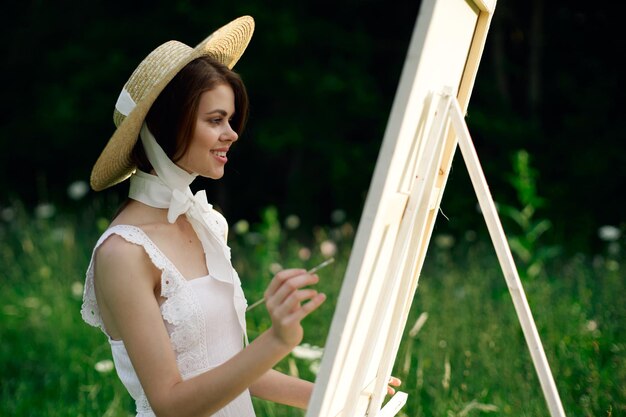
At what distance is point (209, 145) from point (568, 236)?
21.5 ft

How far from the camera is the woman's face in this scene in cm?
176

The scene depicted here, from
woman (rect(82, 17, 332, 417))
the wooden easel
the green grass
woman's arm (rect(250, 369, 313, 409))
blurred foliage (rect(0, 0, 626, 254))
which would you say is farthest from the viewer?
blurred foliage (rect(0, 0, 626, 254))

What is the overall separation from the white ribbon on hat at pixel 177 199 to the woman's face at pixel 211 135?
38 mm

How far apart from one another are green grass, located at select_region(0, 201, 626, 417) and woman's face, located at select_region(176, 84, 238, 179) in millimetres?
A: 1125

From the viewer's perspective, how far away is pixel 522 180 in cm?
393

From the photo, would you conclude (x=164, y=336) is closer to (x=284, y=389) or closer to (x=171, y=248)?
(x=171, y=248)

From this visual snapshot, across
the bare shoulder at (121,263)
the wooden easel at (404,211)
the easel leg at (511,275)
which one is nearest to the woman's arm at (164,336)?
the bare shoulder at (121,263)

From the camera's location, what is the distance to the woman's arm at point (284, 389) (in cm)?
193

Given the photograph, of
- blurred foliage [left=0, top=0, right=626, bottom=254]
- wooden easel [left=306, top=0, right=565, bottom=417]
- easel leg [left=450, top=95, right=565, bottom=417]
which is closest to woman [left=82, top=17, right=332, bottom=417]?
wooden easel [left=306, top=0, right=565, bottom=417]

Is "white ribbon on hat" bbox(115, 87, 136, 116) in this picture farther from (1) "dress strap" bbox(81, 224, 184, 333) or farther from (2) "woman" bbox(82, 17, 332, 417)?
(1) "dress strap" bbox(81, 224, 184, 333)

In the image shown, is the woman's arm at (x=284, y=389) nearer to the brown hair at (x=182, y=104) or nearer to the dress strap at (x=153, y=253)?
the dress strap at (x=153, y=253)

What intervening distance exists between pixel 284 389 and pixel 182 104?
0.71 m

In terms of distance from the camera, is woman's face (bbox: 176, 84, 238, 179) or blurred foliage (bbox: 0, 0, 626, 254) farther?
blurred foliage (bbox: 0, 0, 626, 254)

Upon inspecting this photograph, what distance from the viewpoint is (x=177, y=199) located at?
179 cm
